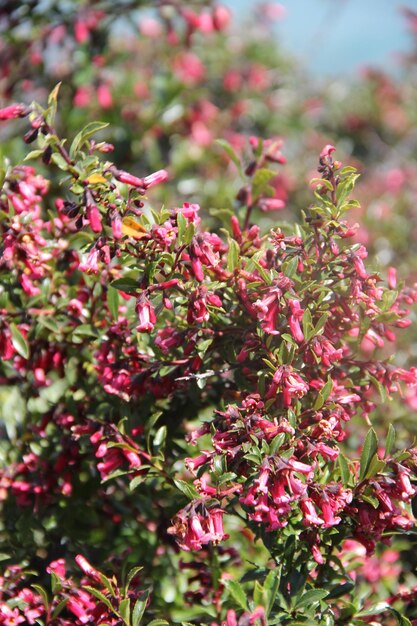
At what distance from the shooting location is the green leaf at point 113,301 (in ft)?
4.95

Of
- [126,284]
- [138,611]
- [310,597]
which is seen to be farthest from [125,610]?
[126,284]

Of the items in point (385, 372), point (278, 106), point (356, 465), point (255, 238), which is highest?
point (255, 238)

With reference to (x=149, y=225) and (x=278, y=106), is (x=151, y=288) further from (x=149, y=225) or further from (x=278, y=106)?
(x=278, y=106)

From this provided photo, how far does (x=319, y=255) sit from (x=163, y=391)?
414 millimetres

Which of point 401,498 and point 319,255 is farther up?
point 319,255

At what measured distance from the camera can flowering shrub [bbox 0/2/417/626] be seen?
127 centimetres

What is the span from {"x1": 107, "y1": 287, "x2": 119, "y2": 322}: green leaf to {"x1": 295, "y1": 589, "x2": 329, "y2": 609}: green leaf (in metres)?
0.65

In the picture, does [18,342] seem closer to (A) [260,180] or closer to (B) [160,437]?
(B) [160,437]

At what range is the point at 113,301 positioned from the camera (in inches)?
59.6

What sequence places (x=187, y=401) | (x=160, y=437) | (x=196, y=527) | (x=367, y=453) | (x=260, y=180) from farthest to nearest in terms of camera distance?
1. (x=260, y=180)
2. (x=187, y=401)
3. (x=160, y=437)
4. (x=367, y=453)
5. (x=196, y=527)

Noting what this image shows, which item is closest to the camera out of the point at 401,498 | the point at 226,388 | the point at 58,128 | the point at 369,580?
the point at 401,498

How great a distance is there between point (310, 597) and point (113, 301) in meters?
0.68

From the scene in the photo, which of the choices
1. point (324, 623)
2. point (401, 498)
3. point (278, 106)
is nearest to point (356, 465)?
point (401, 498)

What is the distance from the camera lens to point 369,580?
1789 mm
